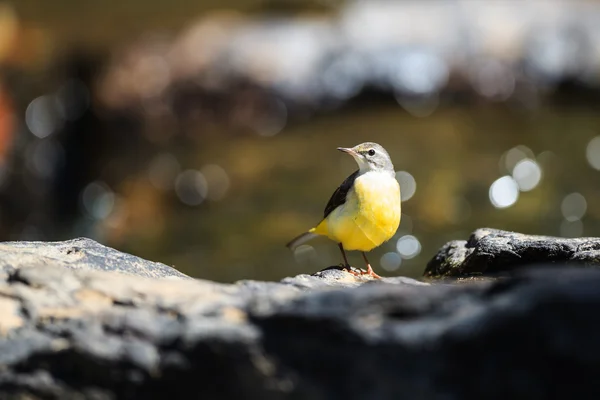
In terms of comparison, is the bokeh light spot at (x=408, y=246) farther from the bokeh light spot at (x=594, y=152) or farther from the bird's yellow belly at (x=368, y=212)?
the bird's yellow belly at (x=368, y=212)

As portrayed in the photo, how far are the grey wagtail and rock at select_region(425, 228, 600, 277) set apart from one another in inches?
25.0

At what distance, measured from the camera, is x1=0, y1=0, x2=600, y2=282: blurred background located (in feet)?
41.3

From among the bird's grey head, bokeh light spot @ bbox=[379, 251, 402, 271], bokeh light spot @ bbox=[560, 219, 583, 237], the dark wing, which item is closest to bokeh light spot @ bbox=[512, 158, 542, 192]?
bokeh light spot @ bbox=[560, 219, 583, 237]

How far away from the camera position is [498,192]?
39.4ft

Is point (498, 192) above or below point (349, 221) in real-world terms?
above

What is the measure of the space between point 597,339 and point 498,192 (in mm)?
8872

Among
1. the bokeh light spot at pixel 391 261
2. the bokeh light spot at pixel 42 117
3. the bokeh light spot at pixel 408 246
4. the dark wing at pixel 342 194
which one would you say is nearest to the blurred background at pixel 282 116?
the bokeh light spot at pixel 42 117

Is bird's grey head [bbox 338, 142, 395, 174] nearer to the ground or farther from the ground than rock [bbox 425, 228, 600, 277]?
farther from the ground

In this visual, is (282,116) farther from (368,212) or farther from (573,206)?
(368,212)

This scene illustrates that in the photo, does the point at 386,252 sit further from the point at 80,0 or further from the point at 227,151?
the point at 80,0

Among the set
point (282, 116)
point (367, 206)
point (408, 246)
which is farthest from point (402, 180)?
point (367, 206)

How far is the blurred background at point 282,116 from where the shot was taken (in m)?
12.6

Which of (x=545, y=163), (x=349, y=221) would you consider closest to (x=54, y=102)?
(x=545, y=163)

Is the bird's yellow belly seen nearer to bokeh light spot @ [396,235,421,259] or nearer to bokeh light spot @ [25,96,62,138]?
bokeh light spot @ [396,235,421,259]
